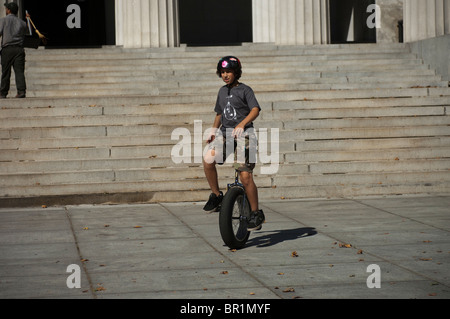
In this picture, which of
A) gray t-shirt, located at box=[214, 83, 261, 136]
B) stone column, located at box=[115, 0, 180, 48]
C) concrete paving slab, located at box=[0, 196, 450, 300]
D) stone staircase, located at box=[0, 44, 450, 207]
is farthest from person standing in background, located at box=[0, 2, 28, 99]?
gray t-shirt, located at box=[214, 83, 261, 136]

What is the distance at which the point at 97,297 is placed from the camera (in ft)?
20.7

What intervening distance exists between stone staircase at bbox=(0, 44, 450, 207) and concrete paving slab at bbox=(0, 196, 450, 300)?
2.61 ft

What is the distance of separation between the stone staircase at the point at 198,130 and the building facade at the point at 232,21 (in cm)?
289

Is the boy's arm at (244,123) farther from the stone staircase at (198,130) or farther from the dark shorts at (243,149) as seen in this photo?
the stone staircase at (198,130)

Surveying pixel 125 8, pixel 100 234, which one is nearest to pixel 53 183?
pixel 100 234

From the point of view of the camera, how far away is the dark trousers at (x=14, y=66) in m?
15.8

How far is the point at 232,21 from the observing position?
31969 millimetres

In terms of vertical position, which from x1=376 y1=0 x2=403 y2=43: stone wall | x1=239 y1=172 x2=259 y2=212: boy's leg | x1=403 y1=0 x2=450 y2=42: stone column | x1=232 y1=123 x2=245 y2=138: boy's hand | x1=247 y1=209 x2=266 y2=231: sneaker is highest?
x1=376 y1=0 x2=403 y2=43: stone wall

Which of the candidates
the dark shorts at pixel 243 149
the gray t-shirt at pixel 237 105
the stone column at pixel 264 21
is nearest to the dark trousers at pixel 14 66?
the gray t-shirt at pixel 237 105

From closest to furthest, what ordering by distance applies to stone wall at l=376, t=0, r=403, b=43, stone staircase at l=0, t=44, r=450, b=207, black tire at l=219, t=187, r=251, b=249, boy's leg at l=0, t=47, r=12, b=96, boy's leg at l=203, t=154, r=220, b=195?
black tire at l=219, t=187, r=251, b=249
boy's leg at l=203, t=154, r=220, b=195
stone staircase at l=0, t=44, r=450, b=207
boy's leg at l=0, t=47, r=12, b=96
stone wall at l=376, t=0, r=403, b=43

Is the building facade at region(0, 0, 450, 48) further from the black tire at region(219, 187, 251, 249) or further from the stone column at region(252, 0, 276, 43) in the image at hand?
the black tire at region(219, 187, 251, 249)

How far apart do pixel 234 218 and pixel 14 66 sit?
935 centimetres

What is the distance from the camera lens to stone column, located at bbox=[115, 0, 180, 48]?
2158cm

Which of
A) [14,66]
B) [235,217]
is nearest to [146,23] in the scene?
[14,66]
